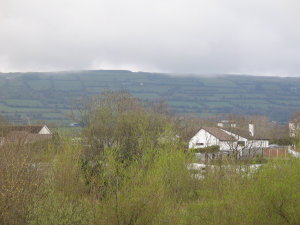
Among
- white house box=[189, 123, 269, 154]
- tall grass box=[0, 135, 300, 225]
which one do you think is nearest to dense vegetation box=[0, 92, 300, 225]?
tall grass box=[0, 135, 300, 225]

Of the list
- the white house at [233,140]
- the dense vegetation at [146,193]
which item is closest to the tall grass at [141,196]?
the dense vegetation at [146,193]

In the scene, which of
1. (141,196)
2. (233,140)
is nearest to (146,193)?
(141,196)

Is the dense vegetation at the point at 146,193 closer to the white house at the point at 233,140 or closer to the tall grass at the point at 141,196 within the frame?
the tall grass at the point at 141,196

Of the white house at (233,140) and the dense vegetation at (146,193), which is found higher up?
the dense vegetation at (146,193)

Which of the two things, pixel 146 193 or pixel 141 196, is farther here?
pixel 146 193

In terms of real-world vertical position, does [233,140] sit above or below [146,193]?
below

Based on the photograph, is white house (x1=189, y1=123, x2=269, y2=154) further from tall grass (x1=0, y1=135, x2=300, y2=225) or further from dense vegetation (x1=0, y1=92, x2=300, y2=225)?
tall grass (x1=0, y1=135, x2=300, y2=225)

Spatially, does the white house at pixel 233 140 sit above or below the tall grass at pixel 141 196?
below

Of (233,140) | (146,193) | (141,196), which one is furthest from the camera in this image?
(233,140)

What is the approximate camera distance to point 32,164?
1074 centimetres

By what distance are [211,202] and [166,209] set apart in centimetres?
135

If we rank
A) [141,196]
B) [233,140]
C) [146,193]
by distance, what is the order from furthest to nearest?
[233,140], [146,193], [141,196]

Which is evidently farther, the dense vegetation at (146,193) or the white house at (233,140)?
the white house at (233,140)

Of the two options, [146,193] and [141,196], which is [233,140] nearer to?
[146,193]
